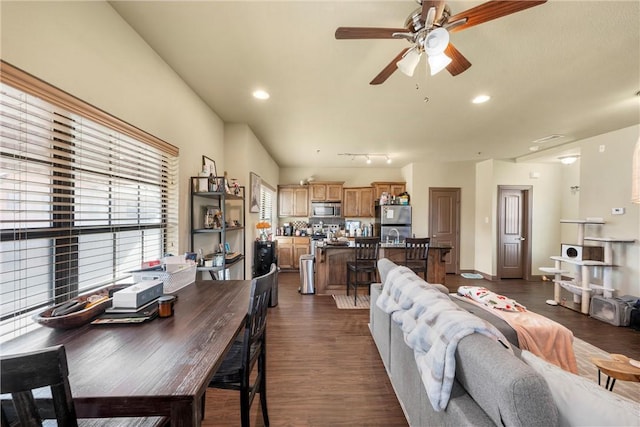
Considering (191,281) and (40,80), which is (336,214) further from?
(40,80)

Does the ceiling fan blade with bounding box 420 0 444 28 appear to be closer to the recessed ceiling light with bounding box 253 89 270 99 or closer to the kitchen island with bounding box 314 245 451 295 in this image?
the recessed ceiling light with bounding box 253 89 270 99

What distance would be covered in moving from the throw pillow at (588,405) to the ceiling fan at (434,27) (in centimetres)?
167

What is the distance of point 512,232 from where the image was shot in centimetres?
534

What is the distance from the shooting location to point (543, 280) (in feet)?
17.1

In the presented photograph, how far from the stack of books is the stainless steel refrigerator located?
511cm

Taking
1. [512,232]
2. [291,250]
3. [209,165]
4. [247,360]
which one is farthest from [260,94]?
[512,232]

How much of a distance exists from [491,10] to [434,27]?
0.94 ft

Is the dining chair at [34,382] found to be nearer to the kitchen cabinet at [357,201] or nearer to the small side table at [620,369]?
the small side table at [620,369]

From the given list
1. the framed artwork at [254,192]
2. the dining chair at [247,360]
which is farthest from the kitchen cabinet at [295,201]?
the dining chair at [247,360]

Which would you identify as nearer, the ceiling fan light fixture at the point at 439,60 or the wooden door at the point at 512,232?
the ceiling fan light fixture at the point at 439,60

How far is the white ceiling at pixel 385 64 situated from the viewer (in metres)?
1.62

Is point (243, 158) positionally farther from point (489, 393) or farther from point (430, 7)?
point (489, 393)

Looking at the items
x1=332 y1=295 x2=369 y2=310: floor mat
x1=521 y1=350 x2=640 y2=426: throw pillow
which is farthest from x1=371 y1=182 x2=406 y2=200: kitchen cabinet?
x1=521 y1=350 x2=640 y2=426: throw pillow

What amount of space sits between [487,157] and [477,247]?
2111 mm
